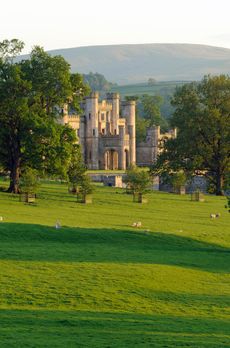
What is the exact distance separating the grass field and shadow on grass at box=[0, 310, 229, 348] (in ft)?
0.08

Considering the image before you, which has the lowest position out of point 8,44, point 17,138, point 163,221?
point 163,221

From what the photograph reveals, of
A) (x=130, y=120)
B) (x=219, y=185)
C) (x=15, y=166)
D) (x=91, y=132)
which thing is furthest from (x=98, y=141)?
(x=15, y=166)

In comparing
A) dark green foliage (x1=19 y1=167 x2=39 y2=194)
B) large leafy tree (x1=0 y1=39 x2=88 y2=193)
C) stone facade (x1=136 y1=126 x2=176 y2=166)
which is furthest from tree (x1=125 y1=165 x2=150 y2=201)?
stone facade (x1=136 y1=126 x2=176 y2=166)

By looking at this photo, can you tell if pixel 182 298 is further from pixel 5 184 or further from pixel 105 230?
pixel 5 184

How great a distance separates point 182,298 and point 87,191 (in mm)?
28855

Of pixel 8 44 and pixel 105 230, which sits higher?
pixel 8 44

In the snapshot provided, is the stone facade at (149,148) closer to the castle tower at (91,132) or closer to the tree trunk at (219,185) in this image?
the castle tower at (91,132)

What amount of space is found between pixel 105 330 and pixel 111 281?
18.7 feet

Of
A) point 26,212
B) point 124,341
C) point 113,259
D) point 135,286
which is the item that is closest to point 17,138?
point 26,212

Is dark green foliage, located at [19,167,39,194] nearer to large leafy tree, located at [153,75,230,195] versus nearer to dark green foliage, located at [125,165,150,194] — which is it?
dark green foliage, located at [125,165,150,194]

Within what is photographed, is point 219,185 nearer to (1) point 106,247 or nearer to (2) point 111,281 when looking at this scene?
(1) point 106,247

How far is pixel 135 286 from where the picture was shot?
80.5ft

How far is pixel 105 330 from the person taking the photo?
19219 millimetres

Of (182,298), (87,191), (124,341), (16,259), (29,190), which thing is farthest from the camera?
(87,191)
